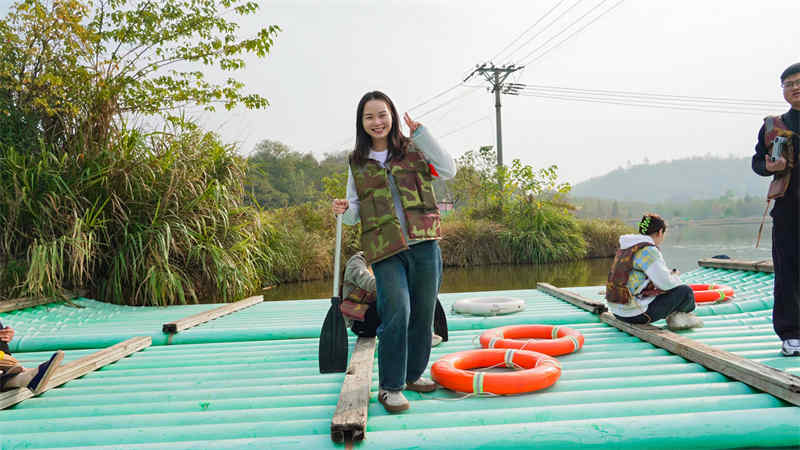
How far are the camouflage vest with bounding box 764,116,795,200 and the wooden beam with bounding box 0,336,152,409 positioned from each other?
3.76 meters

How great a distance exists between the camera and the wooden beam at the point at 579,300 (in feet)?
13.0

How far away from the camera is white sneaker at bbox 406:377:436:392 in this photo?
2271 millimetres

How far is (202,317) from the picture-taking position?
448 cm

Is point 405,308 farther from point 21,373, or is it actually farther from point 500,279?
point 500,279

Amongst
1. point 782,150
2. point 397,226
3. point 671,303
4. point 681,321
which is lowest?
point 681,321

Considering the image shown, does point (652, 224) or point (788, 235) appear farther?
point (652, 224)

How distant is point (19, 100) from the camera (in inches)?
254

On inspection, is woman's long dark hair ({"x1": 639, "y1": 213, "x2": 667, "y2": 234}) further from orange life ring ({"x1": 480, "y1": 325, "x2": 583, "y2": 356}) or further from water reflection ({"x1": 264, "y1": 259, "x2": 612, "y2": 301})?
water reflection ({"x1": 264, "y1": 259, "x2": 612, "y2": 301})

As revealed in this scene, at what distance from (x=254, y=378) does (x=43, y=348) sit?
6.98ft

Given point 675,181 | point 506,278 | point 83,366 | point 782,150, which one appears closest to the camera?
point 782,150

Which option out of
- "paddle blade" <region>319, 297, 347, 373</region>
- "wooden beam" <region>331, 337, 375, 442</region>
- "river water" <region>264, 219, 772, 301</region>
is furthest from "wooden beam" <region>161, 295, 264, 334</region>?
"river water" <region>264, 219, 772, 301</region>

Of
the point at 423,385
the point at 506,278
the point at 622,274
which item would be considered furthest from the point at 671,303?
the point at 506,278

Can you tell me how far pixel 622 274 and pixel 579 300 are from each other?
141cm

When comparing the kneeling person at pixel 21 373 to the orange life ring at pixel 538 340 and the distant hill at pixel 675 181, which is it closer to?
the orange life ring at pixel 538 340
